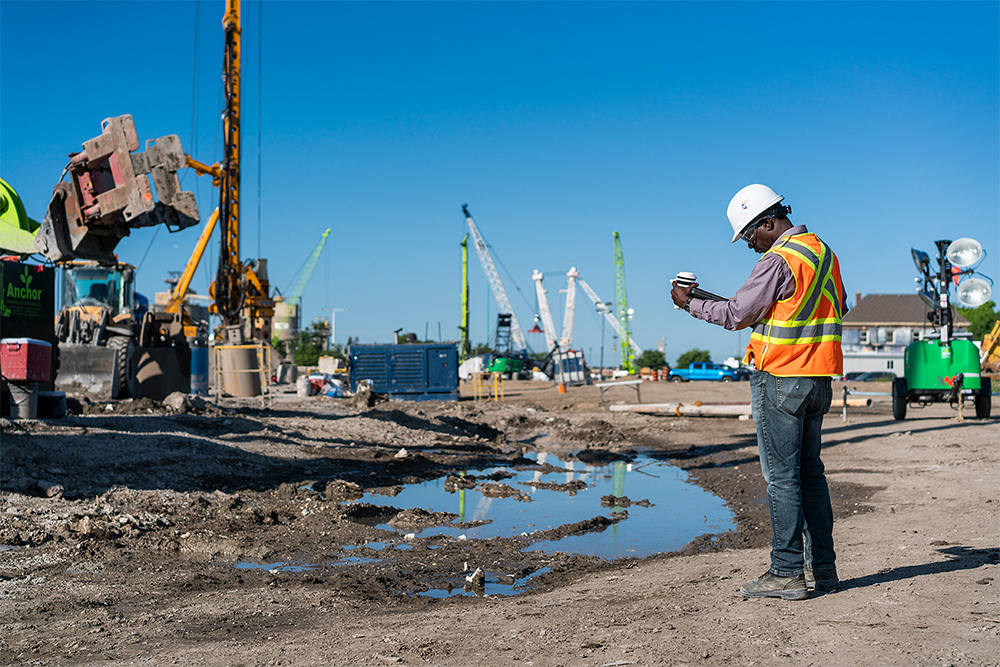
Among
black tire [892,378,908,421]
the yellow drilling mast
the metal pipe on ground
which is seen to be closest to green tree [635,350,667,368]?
the yellow drilling mast

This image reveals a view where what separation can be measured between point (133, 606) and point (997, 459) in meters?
10.00

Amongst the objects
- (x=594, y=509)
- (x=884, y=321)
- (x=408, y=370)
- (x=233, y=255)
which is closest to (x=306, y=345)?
(x=233, y=255)

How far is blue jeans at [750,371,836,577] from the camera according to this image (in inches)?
150

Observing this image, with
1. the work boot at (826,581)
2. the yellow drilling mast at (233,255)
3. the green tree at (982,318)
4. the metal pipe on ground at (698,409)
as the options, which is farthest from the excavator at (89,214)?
the green tree at (982,318)

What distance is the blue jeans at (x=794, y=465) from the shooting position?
12.5 ft

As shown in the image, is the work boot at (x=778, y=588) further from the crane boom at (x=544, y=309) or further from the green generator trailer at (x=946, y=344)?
the crane boom at (x=544, y=309)

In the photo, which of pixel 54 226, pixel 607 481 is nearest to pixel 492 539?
pixel 607 481

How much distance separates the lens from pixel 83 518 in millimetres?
6777

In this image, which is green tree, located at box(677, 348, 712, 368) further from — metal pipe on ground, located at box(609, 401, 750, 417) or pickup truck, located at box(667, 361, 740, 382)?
metal pipe on ground, located at box(609, 401, 750, 417)

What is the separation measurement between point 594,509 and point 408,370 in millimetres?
22240

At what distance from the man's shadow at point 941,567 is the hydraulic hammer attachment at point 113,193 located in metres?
9.07

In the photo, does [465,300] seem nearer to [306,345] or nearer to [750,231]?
[306,345]

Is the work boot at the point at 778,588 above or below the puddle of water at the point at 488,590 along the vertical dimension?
above

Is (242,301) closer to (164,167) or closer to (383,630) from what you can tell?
(164,167)
